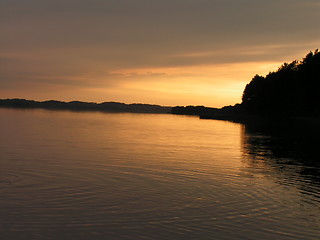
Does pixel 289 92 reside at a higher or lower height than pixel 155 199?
higher

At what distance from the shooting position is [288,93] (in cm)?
12344

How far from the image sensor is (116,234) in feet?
39.7

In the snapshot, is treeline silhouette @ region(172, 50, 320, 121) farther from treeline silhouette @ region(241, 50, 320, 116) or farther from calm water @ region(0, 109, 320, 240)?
calm water @ region(0, 109, 320, 240)

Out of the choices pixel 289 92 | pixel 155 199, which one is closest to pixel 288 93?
pixel 289 92

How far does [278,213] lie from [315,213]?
1533mm

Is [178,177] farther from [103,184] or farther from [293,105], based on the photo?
[293,105]

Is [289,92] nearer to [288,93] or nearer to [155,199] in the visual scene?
[288,93]

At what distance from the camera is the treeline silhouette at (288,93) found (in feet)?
350

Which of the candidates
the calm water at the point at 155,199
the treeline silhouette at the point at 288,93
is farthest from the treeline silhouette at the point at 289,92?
the calm water at the point at 155,199

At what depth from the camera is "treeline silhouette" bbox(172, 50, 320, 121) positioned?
106625mm

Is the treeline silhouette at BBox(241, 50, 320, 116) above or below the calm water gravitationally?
above

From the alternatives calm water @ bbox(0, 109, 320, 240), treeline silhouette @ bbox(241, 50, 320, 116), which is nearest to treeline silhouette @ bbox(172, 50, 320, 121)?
treeline silhouette @ bbox(241, 50, 320, 116)

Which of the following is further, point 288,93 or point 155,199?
point 288,93

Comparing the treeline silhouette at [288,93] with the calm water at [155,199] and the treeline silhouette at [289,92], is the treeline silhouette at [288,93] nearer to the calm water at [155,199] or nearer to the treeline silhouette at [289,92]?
the treeline silhouette at [289,92]
